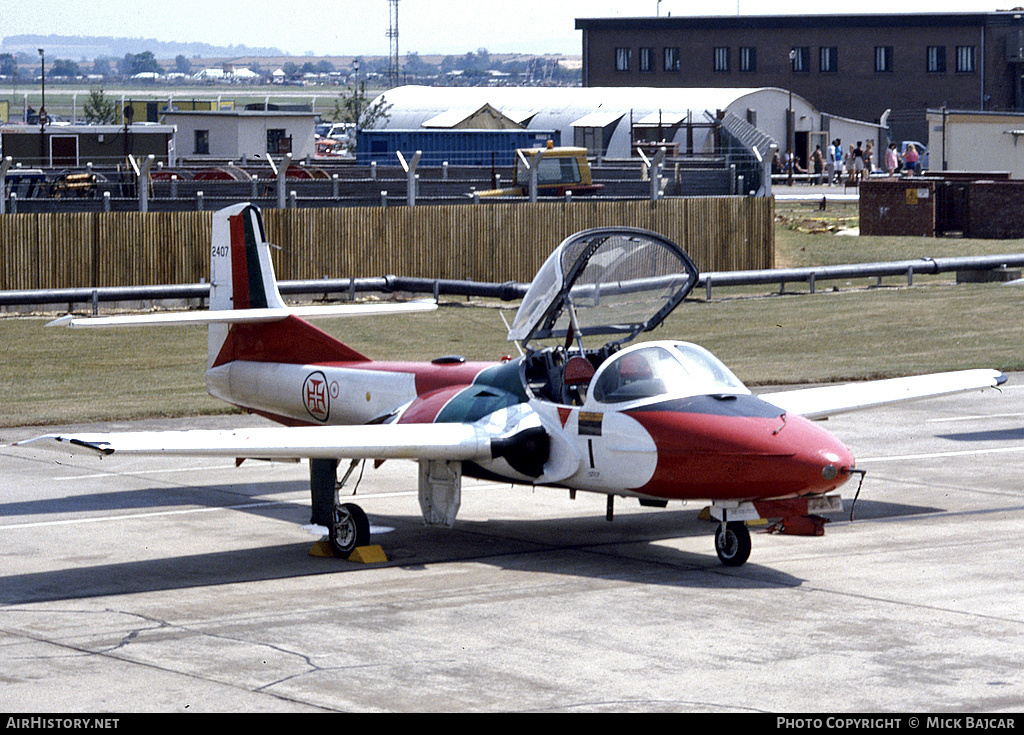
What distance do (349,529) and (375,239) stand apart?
936 inches

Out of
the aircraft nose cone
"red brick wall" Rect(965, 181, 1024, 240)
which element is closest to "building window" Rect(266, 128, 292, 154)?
"red brick wall" Rect(965, 181, 1024, 240)

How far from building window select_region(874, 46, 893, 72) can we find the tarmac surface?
302 ft

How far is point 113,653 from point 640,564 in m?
4.87

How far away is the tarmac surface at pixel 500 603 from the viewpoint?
9.44 meters

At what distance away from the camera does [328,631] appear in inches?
435

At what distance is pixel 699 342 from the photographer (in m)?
29.3

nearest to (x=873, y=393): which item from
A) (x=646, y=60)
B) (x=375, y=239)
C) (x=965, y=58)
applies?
(x=375, y=239)

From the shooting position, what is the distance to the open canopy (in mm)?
14289

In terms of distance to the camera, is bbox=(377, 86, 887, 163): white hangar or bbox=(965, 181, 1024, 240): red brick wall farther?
bbox=(377, 86, 887, 163): white hangar

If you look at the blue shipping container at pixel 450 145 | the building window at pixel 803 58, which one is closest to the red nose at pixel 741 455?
the blue shipping container at pixel 450 145

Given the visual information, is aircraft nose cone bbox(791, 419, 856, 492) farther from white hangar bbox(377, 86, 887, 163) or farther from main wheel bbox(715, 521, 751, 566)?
white hangar bbox(377, 86, 887, 163)

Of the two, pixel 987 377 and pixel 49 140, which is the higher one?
pixel 49 140
